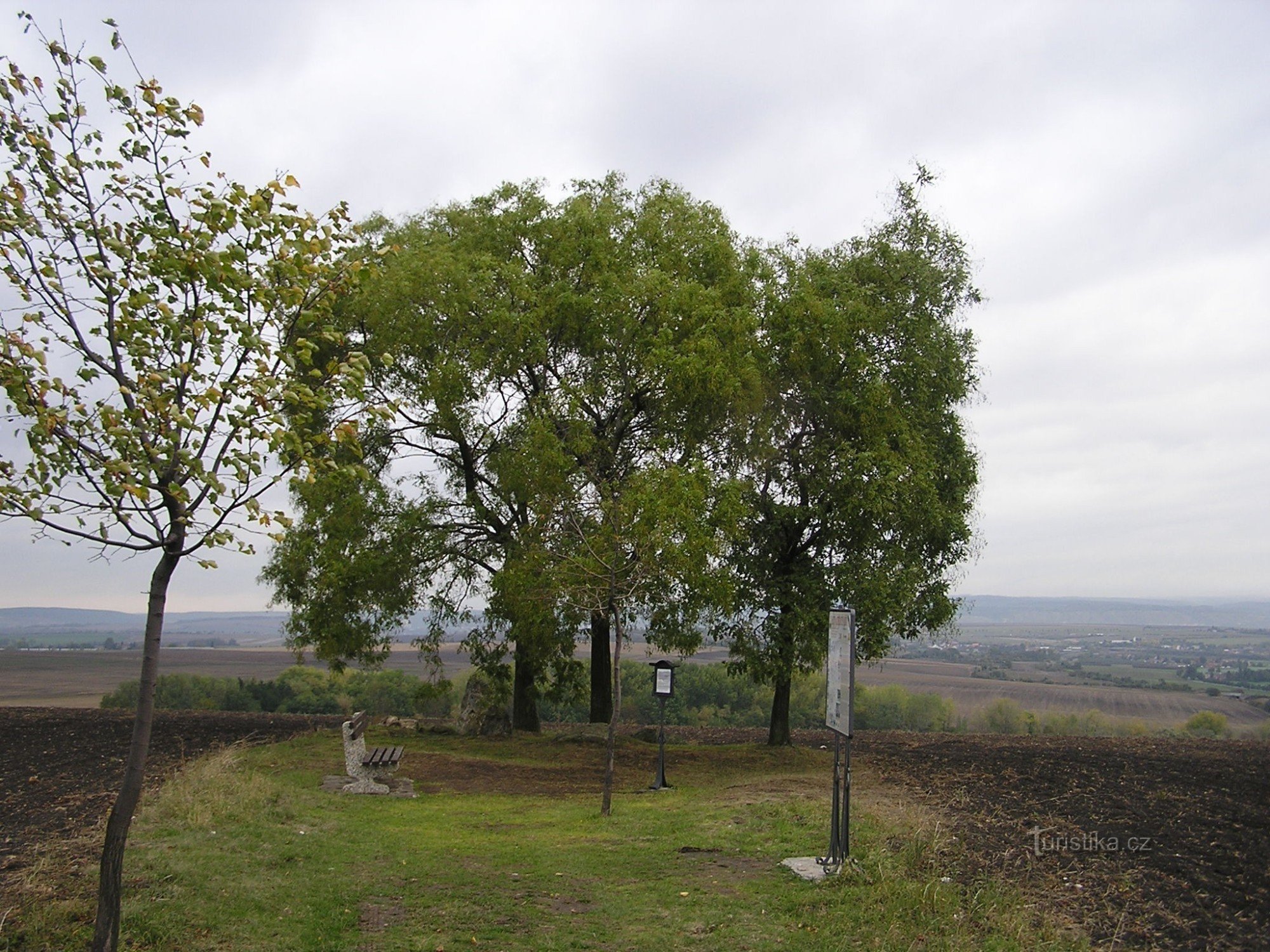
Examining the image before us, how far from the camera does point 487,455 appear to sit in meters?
18.7

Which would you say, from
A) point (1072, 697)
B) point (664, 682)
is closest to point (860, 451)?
point (664, 682)

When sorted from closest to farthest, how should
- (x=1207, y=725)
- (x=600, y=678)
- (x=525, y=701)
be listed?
(x=600, y=678) < (x=525, y=701) < (x=1207, y=725)

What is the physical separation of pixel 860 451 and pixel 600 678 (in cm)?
767

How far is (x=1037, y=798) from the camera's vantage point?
427 inches

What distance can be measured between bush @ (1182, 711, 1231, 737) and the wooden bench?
18.6 meters

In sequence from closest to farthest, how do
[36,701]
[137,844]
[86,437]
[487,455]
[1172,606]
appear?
1. [86,437]
2. [137,844]
3. [487,455]
4. [36,701]
5. [1172,606]

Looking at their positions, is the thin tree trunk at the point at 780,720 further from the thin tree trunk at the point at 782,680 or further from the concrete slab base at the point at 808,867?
the concrete slab base at the point at 808,867

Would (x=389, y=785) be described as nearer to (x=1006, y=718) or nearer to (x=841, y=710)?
(x=841, y=710)

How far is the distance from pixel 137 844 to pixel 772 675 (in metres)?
11.9

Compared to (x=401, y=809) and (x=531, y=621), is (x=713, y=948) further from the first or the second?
(x=531, y=621)

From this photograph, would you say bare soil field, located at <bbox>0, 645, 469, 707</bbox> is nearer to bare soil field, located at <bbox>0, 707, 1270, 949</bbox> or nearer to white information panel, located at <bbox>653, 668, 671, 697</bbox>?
bare soil field, located at <bbox>0, 707, 1270, 949</bbox>

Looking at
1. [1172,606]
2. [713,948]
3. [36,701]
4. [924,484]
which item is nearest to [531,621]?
[924,484]

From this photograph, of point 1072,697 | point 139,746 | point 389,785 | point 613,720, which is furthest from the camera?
point 1072,697

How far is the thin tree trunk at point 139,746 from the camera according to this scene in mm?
5250
